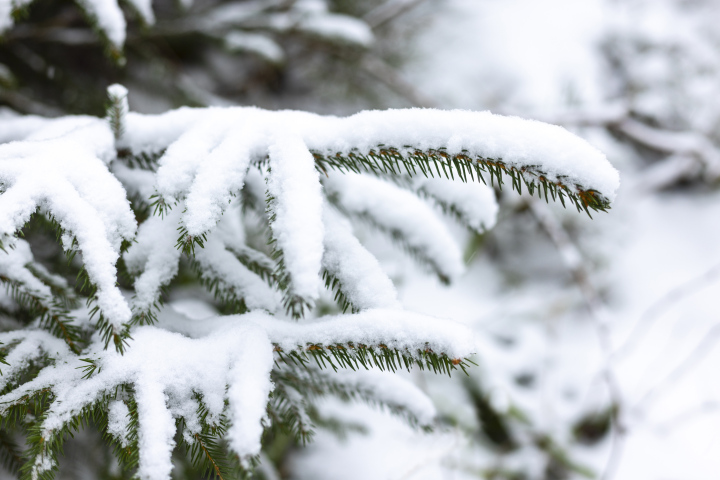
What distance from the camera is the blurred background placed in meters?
1.45

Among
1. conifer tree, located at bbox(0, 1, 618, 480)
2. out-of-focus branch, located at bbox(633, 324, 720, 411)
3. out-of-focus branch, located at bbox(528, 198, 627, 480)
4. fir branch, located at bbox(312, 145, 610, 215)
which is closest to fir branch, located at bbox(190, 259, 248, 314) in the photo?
conifer tree, located at bbox(0, 1, 618, 480)

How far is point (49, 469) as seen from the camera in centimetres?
48

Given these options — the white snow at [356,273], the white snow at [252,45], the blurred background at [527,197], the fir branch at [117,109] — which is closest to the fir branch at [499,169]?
the white snow at [356,273]

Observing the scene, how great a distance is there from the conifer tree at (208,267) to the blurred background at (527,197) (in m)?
0.42

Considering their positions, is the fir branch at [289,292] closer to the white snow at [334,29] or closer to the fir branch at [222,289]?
the fir branch at [222,289]

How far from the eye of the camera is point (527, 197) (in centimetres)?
192

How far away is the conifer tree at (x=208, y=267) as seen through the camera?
473 mm

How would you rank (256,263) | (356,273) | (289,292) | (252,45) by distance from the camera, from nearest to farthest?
(289,292) < (356,273) < (256,263) < (252,45)

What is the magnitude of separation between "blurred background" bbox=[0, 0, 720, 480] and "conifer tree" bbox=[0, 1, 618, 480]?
16.6 inches

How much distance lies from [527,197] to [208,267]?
64.2 inches

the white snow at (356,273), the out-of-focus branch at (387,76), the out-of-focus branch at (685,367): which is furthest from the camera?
the out-of-focus branch at (387,76)

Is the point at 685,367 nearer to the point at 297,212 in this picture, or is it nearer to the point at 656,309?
the point at 656,309

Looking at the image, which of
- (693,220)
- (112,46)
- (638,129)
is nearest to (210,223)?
(112,46)

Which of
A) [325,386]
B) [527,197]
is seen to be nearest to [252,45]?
[325,386]
